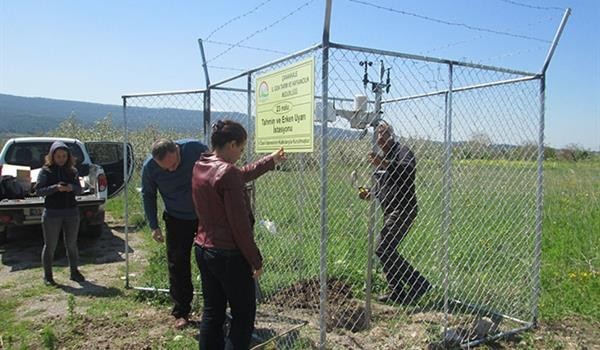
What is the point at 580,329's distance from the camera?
4.21m

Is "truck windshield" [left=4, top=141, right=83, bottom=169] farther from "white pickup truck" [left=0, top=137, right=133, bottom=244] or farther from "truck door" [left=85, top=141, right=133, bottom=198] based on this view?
"truck door" [left=85, top=141, right=133, bottom=198]

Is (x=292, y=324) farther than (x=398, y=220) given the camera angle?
No

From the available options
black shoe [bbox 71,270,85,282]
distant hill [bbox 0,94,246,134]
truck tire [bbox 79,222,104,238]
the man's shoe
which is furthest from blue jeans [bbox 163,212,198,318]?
truck tire [bbox 79,222,104,238]

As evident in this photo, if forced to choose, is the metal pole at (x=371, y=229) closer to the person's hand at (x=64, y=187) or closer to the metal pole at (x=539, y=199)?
the metal pole at (x=539, y=199)

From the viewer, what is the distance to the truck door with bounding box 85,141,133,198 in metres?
9.16

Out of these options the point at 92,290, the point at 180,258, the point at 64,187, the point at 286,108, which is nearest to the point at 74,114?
the point at 64,187

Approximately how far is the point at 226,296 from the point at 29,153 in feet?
24.0

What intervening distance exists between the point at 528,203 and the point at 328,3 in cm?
276

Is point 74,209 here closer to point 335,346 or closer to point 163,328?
point 163,328

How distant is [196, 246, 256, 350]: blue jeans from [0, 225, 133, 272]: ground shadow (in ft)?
14.5

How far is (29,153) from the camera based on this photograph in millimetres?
8656

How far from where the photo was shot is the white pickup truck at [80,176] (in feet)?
22.9

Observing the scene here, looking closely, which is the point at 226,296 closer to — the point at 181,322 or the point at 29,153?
the point at 181,322

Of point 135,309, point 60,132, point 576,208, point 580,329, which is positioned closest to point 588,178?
point 576,208
